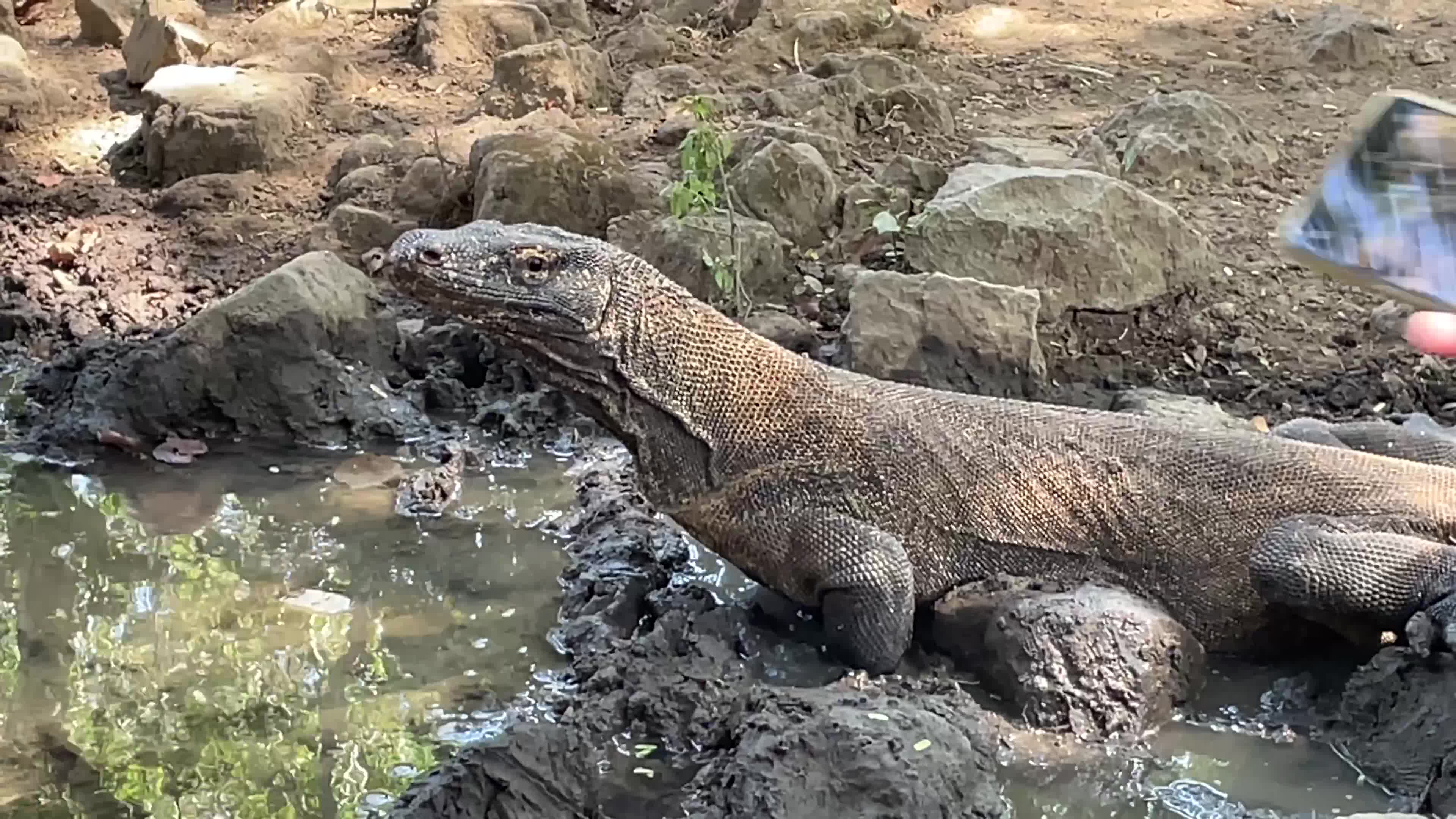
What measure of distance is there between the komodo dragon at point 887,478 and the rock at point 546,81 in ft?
15.6

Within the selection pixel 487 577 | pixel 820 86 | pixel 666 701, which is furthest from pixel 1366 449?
pixel 820 86

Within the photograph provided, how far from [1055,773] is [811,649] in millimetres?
830

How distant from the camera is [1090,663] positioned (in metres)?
4.30

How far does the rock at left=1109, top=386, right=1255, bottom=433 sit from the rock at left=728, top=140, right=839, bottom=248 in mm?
1924

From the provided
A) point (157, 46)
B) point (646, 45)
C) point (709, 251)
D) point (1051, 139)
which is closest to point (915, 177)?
point (1051, 139)

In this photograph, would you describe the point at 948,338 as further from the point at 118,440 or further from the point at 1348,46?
the point at 1348,46

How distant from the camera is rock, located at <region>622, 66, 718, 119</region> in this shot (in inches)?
361

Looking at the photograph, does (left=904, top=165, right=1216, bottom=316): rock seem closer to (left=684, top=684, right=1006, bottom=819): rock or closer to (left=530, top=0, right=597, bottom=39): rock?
(left=684, top=684, right=1006, bottom=819): rock

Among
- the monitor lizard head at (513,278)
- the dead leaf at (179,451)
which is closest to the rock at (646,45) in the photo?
the dead leaf at (179,451)

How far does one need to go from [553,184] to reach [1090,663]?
13.1 feet

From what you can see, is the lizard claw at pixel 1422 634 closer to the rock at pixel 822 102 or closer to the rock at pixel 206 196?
the rock at pixel 822 102

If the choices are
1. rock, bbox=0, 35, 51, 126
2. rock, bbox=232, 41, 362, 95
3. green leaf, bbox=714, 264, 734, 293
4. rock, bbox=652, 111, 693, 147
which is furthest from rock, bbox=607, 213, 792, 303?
rock, bbox=0, 35, 51, 126

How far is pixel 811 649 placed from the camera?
4.73 m

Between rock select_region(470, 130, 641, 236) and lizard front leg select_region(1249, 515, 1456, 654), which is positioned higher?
lizard front leg select_region(1249, 515, 1456, 654)
